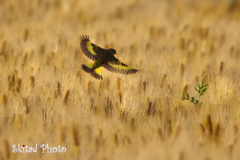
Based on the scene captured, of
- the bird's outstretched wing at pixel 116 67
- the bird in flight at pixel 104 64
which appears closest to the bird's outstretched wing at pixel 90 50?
the bird in flight at pixel 104 64

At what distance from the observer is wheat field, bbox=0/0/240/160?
185 cm

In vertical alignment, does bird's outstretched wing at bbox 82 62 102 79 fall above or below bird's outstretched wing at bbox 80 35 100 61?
below

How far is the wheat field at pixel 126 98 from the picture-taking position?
185cm

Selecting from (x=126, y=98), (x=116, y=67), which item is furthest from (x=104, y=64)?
(x=126, y=98)

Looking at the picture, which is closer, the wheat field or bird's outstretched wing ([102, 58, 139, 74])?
the wheat field

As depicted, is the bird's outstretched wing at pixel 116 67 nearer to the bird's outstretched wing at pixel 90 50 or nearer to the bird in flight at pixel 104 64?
the bird in flight at pixel 104 64

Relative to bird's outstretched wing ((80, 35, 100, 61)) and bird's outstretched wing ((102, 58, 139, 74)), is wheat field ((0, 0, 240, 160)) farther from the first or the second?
bird's outstretched wing ((80, 35, 100, 61))

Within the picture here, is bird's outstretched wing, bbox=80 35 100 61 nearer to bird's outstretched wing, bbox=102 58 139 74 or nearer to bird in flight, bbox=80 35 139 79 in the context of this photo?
bird in flight, bbox=80 35 139 79

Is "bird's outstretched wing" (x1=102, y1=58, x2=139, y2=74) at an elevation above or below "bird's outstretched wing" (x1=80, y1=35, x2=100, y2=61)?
below

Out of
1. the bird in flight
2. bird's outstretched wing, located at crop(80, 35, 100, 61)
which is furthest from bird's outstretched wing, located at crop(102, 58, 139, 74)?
bird's outstretched wing, located at crop(80, 35, 100, 61)

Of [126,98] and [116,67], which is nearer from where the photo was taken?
[126,98]

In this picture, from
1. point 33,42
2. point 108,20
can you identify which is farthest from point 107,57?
point 108,20

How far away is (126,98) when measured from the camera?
2426 mm

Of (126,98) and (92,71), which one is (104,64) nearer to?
(92,71)
